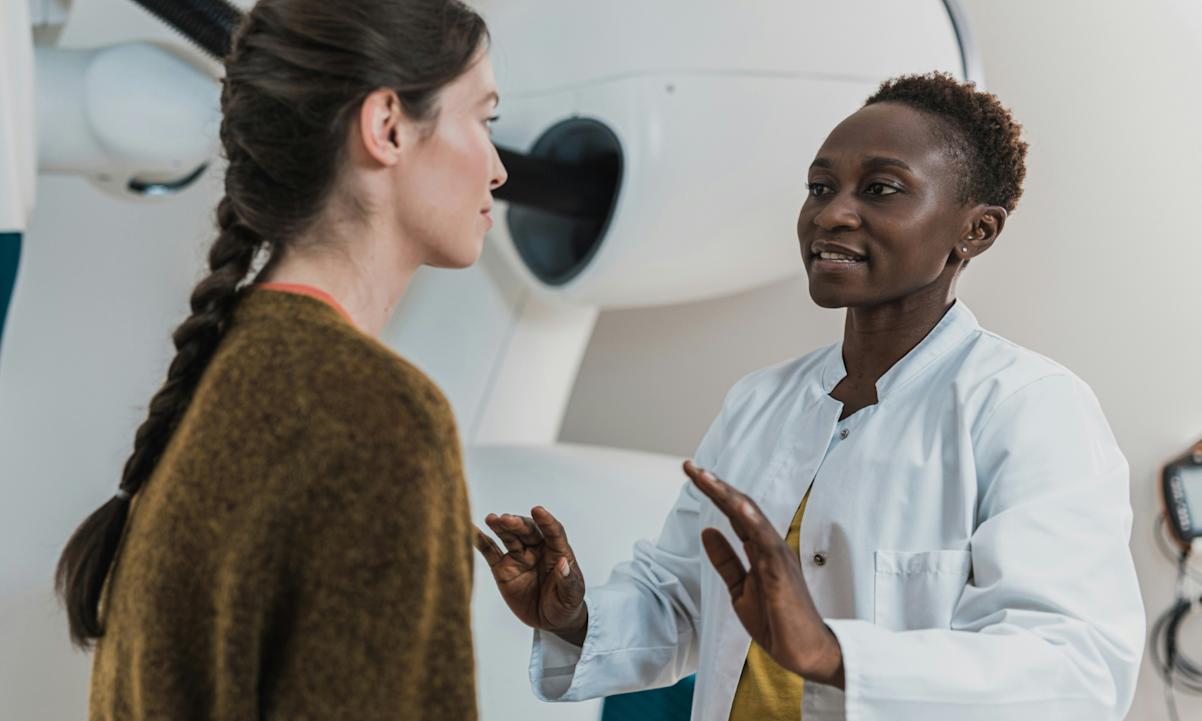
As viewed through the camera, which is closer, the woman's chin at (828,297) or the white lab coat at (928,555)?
the white lab coat at (928,555)

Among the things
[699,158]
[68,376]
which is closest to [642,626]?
[699,158]

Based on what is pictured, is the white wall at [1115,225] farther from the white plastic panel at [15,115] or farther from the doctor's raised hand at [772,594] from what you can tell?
the white plastic panel at [15,115]

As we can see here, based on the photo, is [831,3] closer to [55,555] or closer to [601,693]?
[601,693]

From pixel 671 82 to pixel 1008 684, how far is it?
100 cm

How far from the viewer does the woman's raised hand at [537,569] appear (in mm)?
1112

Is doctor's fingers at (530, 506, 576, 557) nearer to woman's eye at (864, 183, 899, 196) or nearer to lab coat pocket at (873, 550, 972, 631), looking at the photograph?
lab coat pocket at (873, 550, 972, 631)

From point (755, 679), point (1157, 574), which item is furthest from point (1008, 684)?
point (1157, 574)

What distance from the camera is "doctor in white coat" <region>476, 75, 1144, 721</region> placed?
906mm

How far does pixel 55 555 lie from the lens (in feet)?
6.23

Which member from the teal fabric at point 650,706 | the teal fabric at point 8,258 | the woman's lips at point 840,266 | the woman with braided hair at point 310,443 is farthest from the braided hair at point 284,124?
the teal fabric at point 650,706

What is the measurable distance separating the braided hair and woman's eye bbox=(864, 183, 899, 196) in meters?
0.43

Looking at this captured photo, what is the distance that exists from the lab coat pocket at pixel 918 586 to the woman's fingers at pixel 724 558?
18cm

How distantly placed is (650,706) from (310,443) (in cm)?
120

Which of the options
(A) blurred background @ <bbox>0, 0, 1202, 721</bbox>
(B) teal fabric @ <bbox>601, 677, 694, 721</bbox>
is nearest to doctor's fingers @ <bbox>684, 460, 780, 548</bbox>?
(B) teal fabric @ <bbox>601, 677, 694, 721</bbox>
